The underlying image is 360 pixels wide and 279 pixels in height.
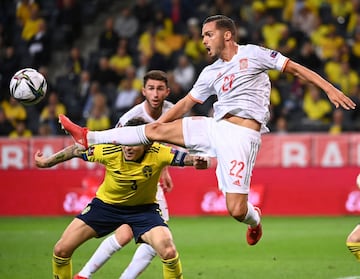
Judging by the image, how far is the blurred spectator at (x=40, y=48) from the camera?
20188 millimetres

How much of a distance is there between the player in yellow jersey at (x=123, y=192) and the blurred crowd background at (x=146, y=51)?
920cm

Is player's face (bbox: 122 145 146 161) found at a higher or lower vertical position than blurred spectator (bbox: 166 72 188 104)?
lower

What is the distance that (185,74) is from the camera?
1855 cm

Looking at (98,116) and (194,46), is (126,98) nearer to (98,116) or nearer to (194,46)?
(98,116)

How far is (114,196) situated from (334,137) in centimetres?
856

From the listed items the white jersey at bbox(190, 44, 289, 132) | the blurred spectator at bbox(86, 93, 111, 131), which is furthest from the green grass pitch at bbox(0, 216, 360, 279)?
the blurred spectator at bbox(86, 93, 111, 131)

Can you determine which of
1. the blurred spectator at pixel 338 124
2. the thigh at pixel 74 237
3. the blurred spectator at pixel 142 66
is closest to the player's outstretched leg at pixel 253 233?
the thigh at pixel 74 237

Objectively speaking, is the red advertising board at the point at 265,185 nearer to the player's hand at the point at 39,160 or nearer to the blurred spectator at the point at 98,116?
the blurred spectator at the point at 98,116

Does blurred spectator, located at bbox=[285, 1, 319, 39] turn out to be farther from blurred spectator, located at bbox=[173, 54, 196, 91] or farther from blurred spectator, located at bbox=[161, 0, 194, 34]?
blurred spectator, located at bbox=[173, 54, 196, 91]

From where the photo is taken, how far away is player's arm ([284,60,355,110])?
7527 millimetres

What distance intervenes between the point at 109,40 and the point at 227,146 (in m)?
12.1

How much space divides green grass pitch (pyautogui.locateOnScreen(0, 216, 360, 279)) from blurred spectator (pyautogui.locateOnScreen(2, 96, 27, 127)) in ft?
11.1

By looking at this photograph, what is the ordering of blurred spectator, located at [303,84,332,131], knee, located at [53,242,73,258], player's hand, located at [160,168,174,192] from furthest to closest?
blurred spectator, located at [303,84,332,131], player's hand, located at [160,168,174,192], knee, located at [53,242,73,258]

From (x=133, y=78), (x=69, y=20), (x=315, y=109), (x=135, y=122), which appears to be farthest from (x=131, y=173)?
(x=69, y=20)
